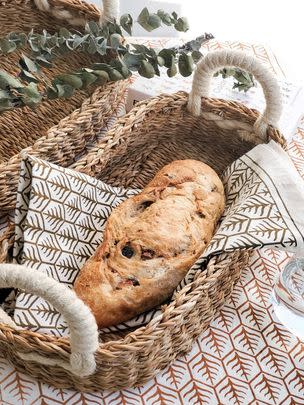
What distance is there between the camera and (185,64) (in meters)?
1.26

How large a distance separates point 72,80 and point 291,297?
563 millimetres

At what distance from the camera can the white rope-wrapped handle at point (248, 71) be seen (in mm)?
1105

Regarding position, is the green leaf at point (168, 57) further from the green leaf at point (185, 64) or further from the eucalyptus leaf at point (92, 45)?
the eucalyptus leaf at point (92, 45)

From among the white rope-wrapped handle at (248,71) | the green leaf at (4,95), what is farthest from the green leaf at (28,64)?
the white rope-wrapped handle at (248,71)

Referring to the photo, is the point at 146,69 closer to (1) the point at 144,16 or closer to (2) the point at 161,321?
(1) the point at 144,16

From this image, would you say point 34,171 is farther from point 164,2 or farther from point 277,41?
point 277,41

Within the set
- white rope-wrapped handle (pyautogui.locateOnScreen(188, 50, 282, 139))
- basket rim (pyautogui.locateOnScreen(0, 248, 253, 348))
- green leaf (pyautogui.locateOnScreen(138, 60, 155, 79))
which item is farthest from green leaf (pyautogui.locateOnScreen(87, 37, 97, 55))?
basket rim (pyautogui.locateOnScreen(0, 248, 253, 348))

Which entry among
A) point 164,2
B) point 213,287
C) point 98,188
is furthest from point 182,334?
point 164,2

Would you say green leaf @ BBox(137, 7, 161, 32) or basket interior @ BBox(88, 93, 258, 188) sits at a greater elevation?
green leaf @ BBox(137, 7, 161, 32)

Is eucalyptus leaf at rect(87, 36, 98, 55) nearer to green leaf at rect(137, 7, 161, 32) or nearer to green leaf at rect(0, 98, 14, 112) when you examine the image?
green leaf at rect(137, 7, 161, 32)

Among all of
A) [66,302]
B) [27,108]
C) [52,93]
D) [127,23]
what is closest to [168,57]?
[127,23]

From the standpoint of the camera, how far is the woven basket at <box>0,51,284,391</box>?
78 centimetres

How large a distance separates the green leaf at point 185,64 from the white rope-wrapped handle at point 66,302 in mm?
652

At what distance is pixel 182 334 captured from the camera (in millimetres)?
921
